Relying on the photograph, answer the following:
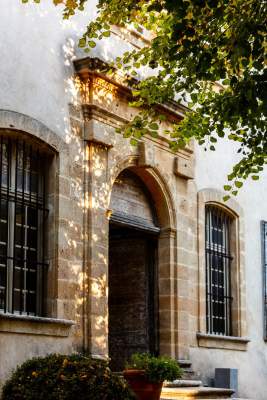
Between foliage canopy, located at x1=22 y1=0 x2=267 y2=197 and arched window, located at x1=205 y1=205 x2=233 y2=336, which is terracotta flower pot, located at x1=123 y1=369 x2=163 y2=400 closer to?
foliage canopy, located at x1=22 y1=0 x2=267 y2=197

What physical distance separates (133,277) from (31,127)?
160 inches

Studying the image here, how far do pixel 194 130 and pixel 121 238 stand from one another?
14.9 ft

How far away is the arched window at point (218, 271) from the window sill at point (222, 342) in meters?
0.25

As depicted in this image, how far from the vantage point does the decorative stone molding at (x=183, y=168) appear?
14812 mm

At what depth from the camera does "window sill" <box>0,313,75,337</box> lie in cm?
1091

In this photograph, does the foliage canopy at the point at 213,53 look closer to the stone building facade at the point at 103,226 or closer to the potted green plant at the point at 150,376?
the stone building facade at the point at 103,226

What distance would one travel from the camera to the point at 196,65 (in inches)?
352

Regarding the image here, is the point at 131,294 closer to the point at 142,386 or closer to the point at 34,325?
the point at 34,325

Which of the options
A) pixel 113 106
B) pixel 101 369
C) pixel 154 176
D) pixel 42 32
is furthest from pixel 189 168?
pixel 101 369

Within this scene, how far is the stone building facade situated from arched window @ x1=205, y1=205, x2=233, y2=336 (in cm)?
4

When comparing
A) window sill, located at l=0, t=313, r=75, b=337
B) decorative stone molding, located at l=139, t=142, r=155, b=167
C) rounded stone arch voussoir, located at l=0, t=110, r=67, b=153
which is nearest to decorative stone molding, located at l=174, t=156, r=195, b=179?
decorative stone molding, located at l=139, t=142, r=155, b=167

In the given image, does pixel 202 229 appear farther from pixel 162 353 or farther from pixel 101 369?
pixel 101 369

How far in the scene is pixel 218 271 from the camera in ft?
53.7

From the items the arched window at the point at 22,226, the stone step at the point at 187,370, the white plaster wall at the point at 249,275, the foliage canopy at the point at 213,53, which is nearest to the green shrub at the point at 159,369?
the arched window at the point at 22,226
